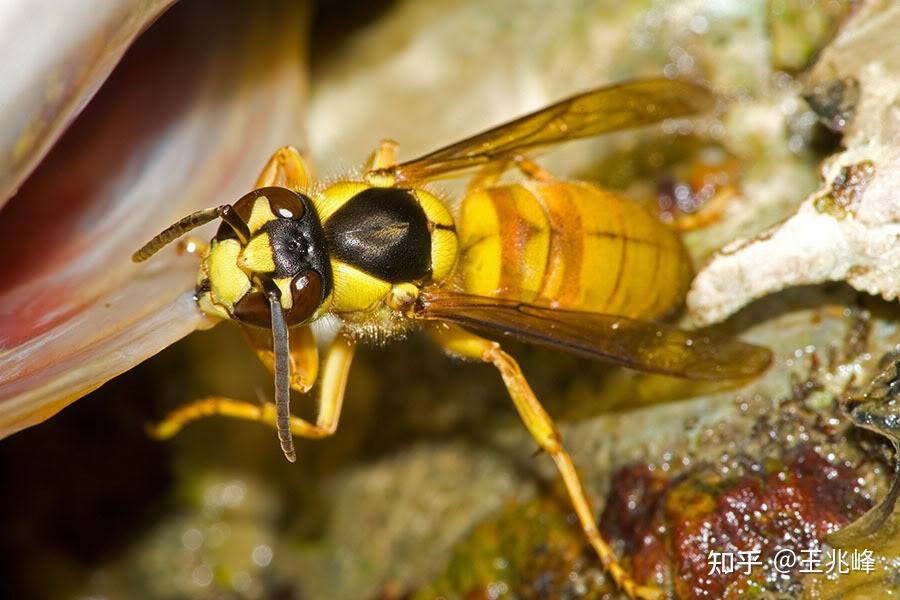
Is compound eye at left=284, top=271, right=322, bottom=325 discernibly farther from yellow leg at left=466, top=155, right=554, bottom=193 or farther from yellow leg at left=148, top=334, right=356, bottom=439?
yellow leg at left=466, top=155, right=554, bottom=193

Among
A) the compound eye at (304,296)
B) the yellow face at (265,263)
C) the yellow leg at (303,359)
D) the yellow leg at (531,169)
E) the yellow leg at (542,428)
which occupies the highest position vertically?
the yellow face at (265,263)

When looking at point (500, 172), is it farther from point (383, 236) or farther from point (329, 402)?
point (329, 402)

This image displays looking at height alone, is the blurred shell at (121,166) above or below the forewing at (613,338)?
above

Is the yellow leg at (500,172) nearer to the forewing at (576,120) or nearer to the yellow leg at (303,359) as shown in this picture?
the forewing at (576,120)

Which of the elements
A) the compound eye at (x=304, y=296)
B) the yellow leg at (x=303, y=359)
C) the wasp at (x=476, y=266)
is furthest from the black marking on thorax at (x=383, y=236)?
the yellow leg at (x=303, y=359)

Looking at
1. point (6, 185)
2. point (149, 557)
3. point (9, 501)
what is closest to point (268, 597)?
point (149, 557)

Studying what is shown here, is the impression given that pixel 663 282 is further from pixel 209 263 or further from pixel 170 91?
pixel 170 91

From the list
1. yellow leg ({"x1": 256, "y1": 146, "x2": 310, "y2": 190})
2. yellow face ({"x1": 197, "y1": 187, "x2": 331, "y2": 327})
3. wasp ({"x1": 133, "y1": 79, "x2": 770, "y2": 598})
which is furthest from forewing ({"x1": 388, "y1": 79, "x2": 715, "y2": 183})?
yellow face ({"x1": 197, "y1": 187, "x2": 331, "y2": 327})

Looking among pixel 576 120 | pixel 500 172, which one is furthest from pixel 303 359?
pixel 576 120
